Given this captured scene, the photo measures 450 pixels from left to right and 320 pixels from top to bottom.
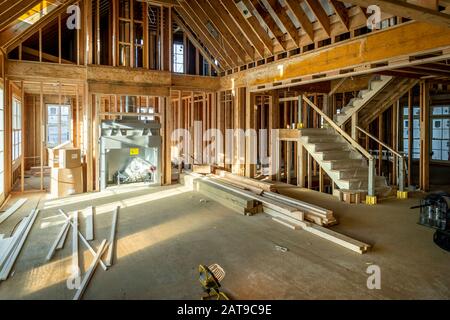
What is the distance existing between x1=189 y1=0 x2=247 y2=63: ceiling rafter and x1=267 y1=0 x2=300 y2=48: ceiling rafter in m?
1.89

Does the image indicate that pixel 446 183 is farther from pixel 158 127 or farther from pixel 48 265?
pixel 48 265

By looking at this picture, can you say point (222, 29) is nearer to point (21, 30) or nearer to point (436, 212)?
point (21, 30)

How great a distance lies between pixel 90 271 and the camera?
371 centimetres

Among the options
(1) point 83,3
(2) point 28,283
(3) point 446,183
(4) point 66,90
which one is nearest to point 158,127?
(1) point 83,3

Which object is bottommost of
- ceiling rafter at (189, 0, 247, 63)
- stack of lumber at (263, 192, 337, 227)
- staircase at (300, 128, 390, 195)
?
stack of lumber at (263, 192, 337, 227)

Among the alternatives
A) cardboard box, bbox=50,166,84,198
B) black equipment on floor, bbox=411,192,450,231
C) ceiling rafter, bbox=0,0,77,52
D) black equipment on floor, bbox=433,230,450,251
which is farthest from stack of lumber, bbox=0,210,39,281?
black equipment on floor, bbox=411,192,450,231

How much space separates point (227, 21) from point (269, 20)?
1.43 meters

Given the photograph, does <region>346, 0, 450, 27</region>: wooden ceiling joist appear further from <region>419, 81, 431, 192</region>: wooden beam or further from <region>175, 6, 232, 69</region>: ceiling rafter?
<region>175, 6, 232, 69</region>: ceiling rafter

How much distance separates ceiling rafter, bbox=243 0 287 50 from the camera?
303 inches

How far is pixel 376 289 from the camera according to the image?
132 inches

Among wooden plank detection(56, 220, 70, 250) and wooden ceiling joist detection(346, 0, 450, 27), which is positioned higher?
wooden ceiling joist detection(346, 0, 450, 27)

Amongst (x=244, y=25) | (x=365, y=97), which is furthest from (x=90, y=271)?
(x=365, y=97)

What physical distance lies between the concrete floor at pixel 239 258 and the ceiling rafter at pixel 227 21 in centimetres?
482
